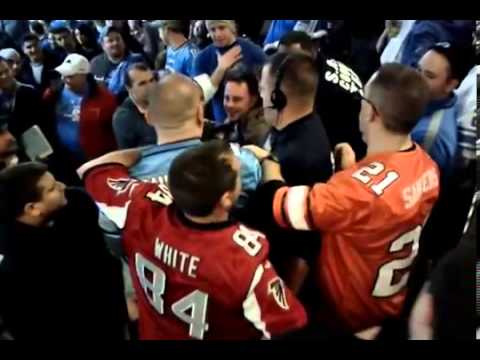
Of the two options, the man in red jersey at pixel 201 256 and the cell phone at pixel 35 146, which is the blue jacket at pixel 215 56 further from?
the man in red jersey at pixel 201 256

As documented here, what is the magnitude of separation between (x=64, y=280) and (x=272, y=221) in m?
0.41

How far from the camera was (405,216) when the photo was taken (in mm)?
1022

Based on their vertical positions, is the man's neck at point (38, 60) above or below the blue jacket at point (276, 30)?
below

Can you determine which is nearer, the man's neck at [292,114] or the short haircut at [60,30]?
the man's neck at [292,114]

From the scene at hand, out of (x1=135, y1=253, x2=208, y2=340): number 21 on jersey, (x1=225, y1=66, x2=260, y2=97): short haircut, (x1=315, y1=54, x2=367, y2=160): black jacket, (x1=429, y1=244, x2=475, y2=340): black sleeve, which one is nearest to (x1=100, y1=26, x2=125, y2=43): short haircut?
(x1=225, y1=66, x2=260, y2=97): short haircut

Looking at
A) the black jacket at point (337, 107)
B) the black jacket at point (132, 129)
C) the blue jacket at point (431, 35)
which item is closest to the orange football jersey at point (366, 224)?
the black jacket at point (337, 107)

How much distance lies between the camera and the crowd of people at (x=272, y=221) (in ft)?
2.97

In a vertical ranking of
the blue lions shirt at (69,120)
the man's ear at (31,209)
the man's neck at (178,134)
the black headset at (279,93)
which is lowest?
the blue lions shirt at (69,120)

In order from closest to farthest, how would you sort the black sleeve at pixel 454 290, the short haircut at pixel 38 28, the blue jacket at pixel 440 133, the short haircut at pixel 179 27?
the black sleeve at pixel 454 290
the blue jacket at pixel 440 133
the short haircut at pixel 38 28
the short haircut at pixel 179 27

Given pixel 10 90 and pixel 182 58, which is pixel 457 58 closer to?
pixel 182 58

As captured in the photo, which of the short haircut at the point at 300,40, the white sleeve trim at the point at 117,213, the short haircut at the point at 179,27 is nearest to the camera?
the white sleeve trim at the point at 117,213

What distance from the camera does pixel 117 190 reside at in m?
1.03

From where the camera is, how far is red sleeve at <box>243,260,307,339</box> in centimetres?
90

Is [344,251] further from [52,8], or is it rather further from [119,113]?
[119,113]
